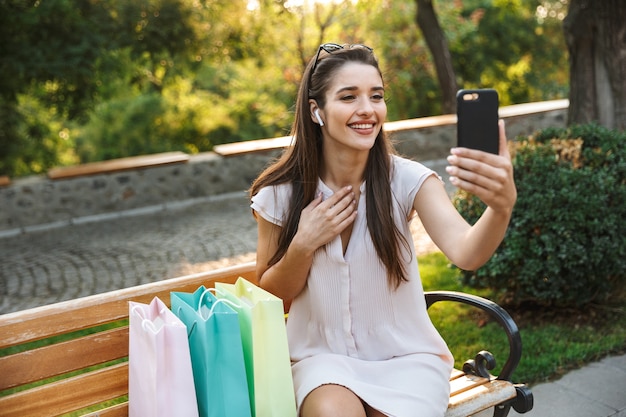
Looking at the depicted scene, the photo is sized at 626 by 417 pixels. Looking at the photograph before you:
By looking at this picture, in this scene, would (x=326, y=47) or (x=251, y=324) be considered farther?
(x=326, y=47)

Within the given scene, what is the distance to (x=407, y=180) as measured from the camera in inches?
103

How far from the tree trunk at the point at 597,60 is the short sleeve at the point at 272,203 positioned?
376cm

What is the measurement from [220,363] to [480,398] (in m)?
1.02

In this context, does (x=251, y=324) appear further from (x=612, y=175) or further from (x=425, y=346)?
(x=612, y=175)

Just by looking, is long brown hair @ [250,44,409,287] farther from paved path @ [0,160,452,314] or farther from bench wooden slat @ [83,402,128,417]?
paved path @ [0,160,452,314]

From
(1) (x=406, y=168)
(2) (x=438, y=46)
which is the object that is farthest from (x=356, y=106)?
(2) (x=438, y=46)

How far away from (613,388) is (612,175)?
1.25 m

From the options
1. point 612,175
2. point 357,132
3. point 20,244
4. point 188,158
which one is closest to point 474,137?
point 357,132

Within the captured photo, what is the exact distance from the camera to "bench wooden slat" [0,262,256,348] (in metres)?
2.37

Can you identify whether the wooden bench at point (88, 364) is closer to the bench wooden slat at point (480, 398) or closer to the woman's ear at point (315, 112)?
the bench wooden slat at point (480, 398)

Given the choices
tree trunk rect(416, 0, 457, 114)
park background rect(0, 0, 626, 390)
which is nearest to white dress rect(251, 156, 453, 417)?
park background rect(0, 0, 626, 390)

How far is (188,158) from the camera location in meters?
9.09

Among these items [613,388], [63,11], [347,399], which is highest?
[63,11]

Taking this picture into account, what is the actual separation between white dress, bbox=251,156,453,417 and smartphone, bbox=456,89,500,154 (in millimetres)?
702
